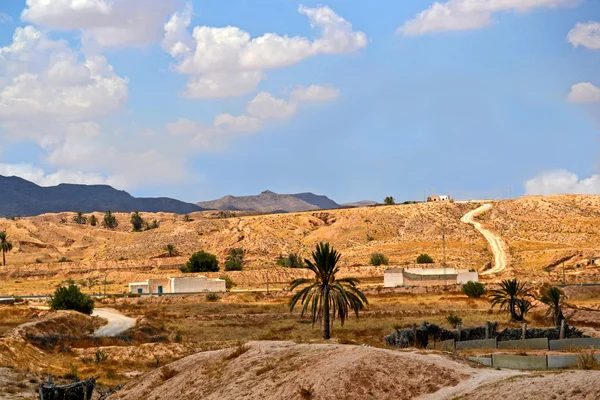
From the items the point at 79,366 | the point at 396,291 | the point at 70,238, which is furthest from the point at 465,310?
the point at 70,238

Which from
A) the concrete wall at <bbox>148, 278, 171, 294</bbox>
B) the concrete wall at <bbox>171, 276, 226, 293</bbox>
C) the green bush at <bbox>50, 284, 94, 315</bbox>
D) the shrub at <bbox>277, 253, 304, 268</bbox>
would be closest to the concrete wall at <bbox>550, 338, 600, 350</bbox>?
the green bush at <bbox>50, 284, 94, 315</bbox>

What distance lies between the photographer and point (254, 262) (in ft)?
420

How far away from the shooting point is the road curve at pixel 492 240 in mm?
111094

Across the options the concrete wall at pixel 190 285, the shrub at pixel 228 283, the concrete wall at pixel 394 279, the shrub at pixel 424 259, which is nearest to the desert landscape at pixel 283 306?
the shrub at pixel 228 283

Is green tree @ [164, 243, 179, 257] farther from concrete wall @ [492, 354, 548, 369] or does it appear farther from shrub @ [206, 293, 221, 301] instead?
concrete wall @ [492, 354, 548, 369]

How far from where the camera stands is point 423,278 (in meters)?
93.5

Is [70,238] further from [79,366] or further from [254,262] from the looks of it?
[79,366]

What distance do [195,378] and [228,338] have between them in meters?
28.9

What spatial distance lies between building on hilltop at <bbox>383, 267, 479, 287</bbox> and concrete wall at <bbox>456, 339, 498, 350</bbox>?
58.4 m

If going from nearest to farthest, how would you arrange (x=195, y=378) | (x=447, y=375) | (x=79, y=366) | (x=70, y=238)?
(x=447, y=375), (x=195, y=378), (x=79, y=366), (x=70, y=238)

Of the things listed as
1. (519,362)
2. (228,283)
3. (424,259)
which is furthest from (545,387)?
(424,259)

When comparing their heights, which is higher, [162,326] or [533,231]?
[533,231]

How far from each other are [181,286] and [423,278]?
28.1 meters

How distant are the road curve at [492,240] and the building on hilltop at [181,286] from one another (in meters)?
33.7
